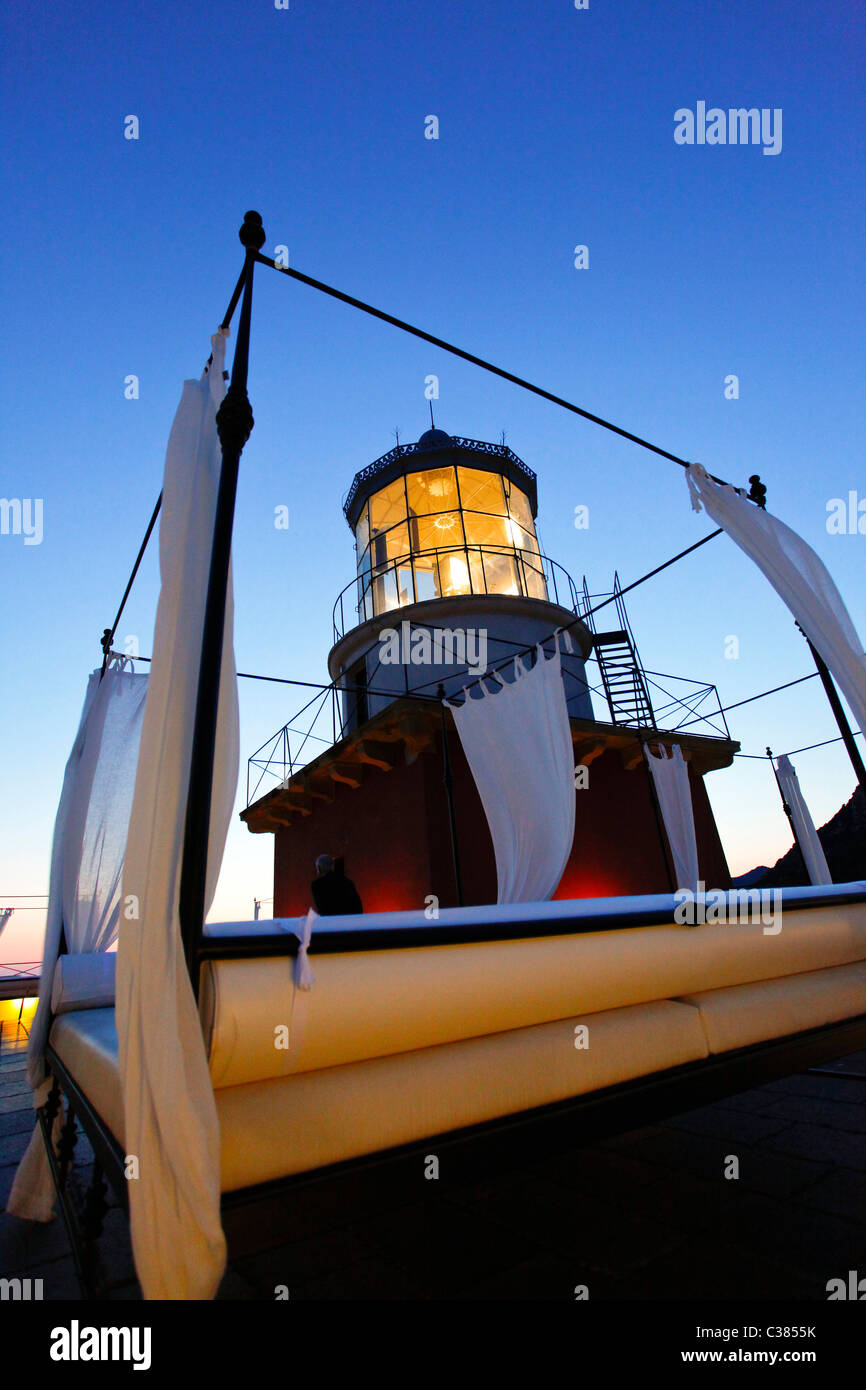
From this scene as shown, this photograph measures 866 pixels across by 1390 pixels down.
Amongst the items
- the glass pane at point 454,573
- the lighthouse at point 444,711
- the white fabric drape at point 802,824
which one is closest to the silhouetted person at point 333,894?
the lighthouse at point 444,711

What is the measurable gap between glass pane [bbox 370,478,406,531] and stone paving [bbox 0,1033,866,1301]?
30.7 ft

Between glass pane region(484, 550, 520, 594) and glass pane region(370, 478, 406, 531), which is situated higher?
glass pane region(370, 478, 406, 531)

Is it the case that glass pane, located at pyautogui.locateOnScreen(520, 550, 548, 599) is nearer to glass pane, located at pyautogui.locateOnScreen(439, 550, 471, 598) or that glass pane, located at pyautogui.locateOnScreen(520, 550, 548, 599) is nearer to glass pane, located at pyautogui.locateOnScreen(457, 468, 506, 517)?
glass pane, located at pyautogui.locateOnScreen(457, 468, 506, 517)

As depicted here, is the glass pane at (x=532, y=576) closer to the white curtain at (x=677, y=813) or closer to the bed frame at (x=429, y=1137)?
the white curtain at (x=677, y=813)

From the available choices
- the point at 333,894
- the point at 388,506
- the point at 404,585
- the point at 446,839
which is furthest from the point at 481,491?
the point at 333,894

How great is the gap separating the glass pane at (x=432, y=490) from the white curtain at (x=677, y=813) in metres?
5.56

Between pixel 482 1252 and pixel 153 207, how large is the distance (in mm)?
6072

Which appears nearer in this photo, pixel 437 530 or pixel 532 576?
pixel 532 576

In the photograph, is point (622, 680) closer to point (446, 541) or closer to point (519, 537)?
point (519, 537)

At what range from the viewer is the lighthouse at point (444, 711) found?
725 centimetres

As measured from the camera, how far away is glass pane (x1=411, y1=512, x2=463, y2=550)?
966cm

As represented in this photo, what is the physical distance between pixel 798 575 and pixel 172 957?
312 centimetres

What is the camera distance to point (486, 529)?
31.7ft

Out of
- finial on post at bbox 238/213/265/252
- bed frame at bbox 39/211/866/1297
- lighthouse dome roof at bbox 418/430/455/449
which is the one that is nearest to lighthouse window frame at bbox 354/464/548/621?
A: lighthouse dome roof at bbox 418/430/455/449
